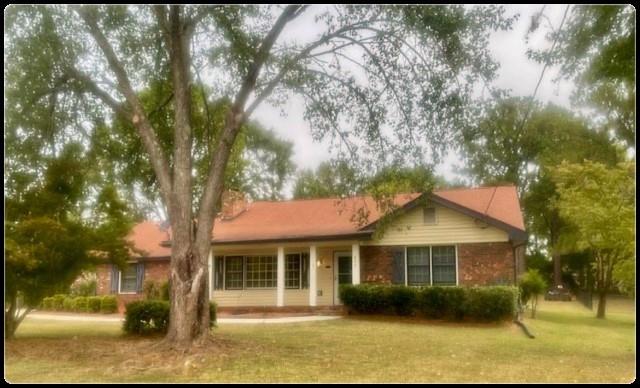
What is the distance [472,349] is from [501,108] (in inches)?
194

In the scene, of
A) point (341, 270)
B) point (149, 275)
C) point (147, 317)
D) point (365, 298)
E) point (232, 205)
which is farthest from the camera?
point (232, 205)

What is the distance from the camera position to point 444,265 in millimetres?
20406

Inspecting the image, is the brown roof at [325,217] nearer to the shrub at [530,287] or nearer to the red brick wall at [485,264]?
the red brick wall at [485,264]

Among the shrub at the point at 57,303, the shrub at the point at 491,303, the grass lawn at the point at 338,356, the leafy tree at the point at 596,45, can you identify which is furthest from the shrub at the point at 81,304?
the leafy tree at the point at 596,45

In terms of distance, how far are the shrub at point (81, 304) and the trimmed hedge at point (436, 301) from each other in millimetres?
12653

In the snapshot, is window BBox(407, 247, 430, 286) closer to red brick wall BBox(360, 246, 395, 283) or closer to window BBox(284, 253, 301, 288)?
red brick wall BBox(360, 246, 395, 283)

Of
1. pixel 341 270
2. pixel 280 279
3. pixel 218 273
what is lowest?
pixel 280 279

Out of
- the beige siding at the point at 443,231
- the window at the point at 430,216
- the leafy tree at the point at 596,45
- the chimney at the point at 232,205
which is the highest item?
the leafy tree at the point at 596,45

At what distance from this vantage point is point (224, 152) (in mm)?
11555

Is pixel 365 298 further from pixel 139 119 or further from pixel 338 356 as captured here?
pixel 139 119

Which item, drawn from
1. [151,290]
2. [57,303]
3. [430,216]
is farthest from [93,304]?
[430,216]

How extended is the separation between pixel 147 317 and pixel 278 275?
8.31m

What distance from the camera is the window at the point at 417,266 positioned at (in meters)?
20.6

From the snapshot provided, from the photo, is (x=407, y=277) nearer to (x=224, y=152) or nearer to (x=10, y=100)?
(x=224, y=152)
